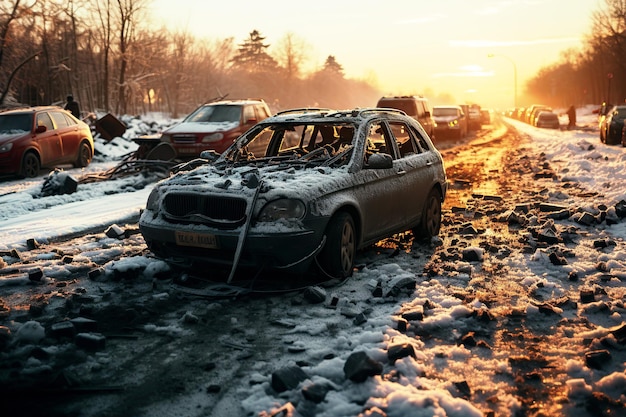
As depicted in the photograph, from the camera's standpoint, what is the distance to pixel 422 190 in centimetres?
743

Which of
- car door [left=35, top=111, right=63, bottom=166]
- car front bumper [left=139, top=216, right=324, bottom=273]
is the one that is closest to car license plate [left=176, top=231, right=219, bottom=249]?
car front bumper [left=139, top=216, right=324, bottom=273]

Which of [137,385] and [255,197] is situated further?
[255,197]

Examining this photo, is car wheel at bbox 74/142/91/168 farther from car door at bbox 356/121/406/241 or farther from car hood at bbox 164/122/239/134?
car door at bbox 356/121/406/241

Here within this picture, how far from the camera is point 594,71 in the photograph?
291 ft

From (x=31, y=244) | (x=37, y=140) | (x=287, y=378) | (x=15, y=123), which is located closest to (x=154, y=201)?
(x=31, y=244)

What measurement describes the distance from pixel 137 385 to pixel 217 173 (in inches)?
112

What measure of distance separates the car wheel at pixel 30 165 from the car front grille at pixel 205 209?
10629 millimetres

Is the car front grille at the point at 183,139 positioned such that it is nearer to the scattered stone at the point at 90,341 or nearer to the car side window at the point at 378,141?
the car side window at the point at 378,141

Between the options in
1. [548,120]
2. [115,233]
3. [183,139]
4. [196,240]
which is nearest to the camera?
[196,240]

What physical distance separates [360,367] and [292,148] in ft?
14.5

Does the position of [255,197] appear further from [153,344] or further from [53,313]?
[53,313]

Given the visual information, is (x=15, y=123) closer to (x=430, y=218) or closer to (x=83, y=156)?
(x=83, y=156)

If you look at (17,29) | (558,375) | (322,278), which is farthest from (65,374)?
(17,29)

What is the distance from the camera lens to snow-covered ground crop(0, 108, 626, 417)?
338 cm
